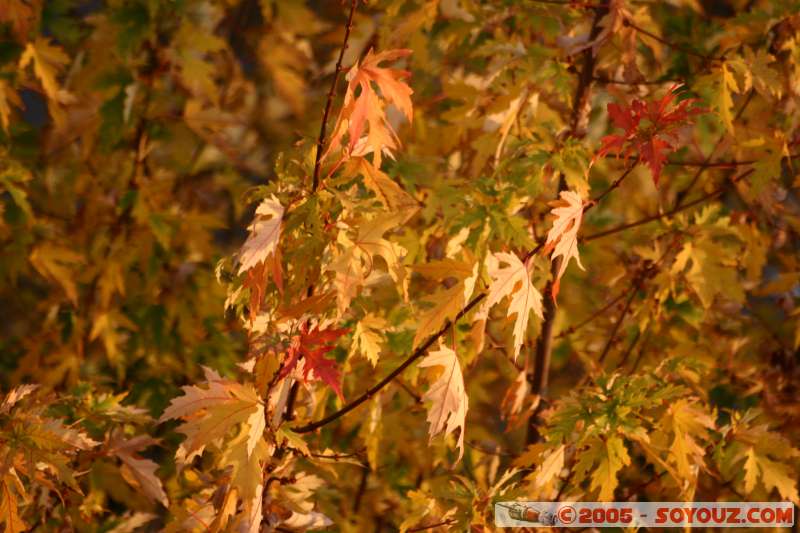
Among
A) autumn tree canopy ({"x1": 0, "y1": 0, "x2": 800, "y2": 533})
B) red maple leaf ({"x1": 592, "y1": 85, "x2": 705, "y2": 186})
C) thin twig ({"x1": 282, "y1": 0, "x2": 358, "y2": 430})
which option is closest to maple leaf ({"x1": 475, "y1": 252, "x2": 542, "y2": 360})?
autumn tree canopy ({"x1": 0, "y1": 0, "x2": 800, "y2": 533})

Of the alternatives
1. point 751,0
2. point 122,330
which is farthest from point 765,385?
point 122,330

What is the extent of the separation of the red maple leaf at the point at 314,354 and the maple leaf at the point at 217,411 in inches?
3.6

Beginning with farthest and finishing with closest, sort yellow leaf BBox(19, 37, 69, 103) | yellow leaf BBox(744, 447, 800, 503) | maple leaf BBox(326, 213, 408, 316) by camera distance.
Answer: yellow leaf BBox(19, 37, 69, 103), yellow leaf BBox(744, 447, 800, 503), maple leaf BBox(326, 213, 408, 316)

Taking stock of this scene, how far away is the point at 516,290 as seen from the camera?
1837 mm

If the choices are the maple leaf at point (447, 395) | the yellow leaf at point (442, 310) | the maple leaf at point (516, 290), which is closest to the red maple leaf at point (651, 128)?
the maple leaf at point (516, 290)

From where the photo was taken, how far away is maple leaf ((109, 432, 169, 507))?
220 centimetres

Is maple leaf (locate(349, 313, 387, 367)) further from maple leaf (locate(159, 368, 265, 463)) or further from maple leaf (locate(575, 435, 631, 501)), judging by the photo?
maple leaf (locate(575, 435, 631, 501))

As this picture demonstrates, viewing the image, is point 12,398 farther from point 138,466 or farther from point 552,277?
point 552,277

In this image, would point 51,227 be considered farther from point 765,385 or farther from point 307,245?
point 765,385

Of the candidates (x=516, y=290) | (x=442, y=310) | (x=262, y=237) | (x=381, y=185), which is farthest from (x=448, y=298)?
(x=262, y=237)

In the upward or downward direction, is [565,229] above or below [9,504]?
above

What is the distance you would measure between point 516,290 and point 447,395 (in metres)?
0.24

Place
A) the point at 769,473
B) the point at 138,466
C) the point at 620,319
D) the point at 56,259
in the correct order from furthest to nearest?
the point at 56,259 → the point at 620,319 → the point at 769,473 → the point at 138,466

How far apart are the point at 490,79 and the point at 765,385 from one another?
1318 millimetres
